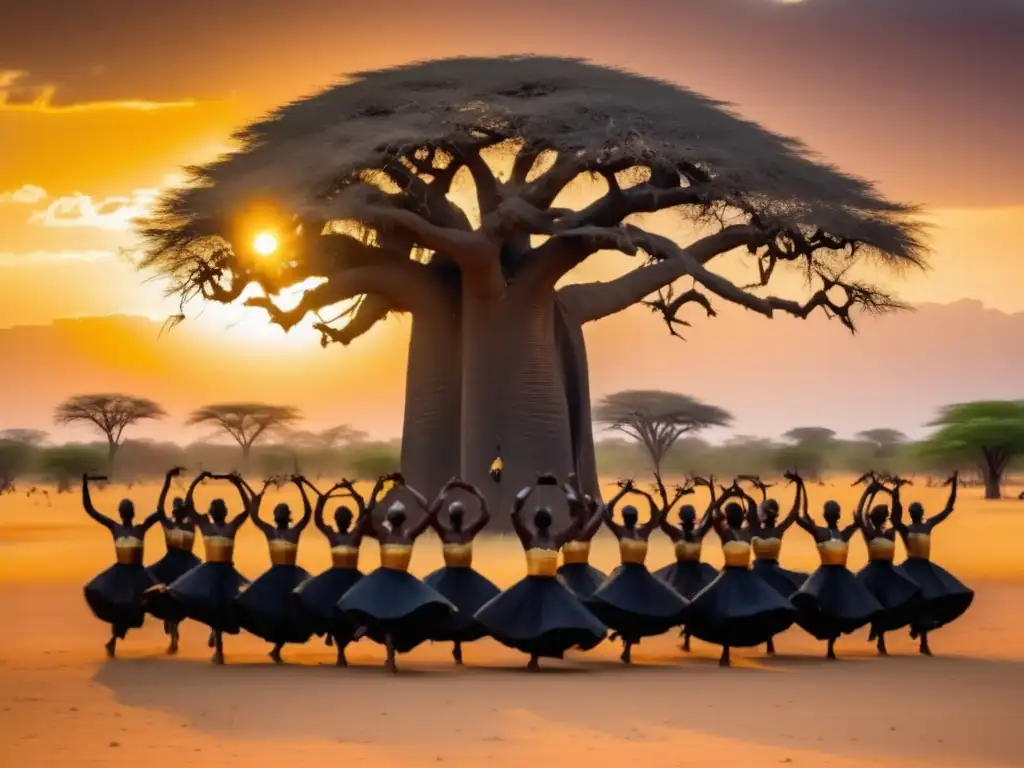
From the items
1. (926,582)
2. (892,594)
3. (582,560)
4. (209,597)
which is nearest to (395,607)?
(209,597)

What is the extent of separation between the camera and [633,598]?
49.9ft

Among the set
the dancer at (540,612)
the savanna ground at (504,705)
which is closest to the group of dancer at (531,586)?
the dancer at (540,612)

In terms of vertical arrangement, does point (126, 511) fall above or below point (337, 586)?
above

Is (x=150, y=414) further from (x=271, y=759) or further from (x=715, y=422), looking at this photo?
(x=271, y=759)

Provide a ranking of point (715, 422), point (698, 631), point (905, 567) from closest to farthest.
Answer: point (698, 631) < point (905, 567) < point (715, 422)

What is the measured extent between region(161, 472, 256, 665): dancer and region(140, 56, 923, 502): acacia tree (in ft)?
42.8

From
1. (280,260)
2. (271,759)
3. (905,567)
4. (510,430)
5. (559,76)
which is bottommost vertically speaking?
(271,759)

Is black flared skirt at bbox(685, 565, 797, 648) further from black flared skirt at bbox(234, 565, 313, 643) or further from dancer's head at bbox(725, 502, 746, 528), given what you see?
black flared skirt at bbox(234, 565, 313, 643)

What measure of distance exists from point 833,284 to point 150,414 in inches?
1626

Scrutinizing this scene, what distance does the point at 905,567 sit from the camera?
55.3ft

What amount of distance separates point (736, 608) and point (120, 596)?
5.12 m

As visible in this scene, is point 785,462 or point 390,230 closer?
point 390,230

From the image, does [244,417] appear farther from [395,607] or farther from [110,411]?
[395,607]

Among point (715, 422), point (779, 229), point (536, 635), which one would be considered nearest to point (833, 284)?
point (779, 229)
